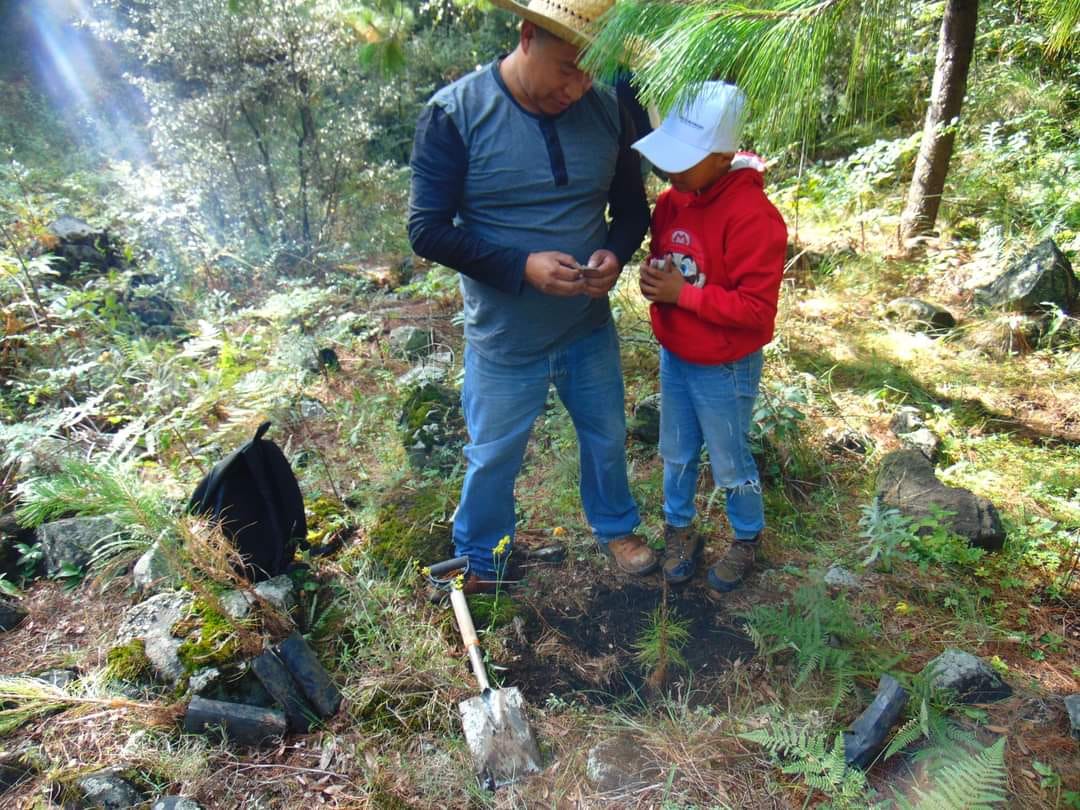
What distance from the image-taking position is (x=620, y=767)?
5.98 feet

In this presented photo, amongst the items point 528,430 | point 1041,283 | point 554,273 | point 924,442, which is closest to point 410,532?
point 528,430

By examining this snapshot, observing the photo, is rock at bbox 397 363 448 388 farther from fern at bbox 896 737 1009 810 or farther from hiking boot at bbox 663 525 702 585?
fern at bbox 896 737 1009 810

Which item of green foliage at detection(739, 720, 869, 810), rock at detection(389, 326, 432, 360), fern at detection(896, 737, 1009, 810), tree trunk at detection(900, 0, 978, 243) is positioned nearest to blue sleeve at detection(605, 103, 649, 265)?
green foliage at detection(739, 720, 869, 810)

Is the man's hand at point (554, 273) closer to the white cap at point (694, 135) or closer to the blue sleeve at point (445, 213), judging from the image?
the blue sleeve at point (445, 213)

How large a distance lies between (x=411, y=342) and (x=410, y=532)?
2106mm

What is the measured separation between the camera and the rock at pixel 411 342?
14.6 feet

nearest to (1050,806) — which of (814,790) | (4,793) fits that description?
(814,790)

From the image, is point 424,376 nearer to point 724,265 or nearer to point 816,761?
point 724,265

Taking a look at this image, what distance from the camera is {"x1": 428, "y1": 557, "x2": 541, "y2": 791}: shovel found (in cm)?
183

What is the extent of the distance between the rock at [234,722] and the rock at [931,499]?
7.79ft

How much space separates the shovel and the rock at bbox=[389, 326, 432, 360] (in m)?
2.74

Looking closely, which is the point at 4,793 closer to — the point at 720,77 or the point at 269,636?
the point at 269,636

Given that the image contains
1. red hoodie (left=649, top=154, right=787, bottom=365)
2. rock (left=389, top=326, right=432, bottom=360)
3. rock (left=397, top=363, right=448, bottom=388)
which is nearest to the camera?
red hoodie (left=649, top=154, right=787, bottom=365)

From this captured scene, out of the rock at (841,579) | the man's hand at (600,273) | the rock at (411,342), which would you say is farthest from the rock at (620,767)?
the rock at (411,342)
